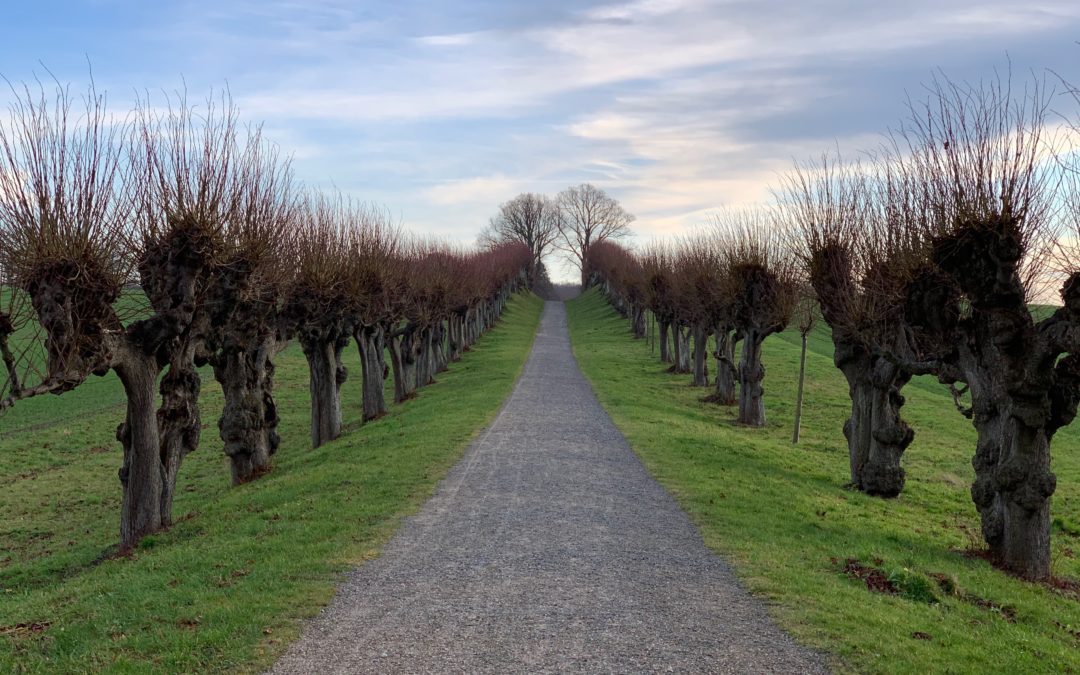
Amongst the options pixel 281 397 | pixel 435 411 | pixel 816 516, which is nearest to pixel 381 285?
pixel 435 411

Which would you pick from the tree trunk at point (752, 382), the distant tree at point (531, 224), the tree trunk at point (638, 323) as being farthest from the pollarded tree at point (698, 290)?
the distant tree at point (531, 224)

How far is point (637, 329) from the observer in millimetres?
77438

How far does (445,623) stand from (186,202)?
448 inches

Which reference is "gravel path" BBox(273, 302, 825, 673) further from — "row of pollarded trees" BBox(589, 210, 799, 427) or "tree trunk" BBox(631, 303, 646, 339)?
"tree trunk" BBox(631, 303, 646, 339)

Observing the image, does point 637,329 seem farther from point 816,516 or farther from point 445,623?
point 445,623

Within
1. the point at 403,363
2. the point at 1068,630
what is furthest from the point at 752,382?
the point at 1068,630

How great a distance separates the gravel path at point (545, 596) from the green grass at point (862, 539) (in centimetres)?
66

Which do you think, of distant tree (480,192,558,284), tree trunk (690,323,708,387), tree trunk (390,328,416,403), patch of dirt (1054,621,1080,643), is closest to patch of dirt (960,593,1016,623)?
patch of dirt (1054,621,1080,643)

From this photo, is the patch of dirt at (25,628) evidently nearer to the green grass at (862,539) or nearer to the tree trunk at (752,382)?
the green grass at (862,539)

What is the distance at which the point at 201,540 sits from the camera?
1497 centimetres

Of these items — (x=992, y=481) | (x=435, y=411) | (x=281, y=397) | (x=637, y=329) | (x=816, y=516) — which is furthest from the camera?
(x=637, y=329)

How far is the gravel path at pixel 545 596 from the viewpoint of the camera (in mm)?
8539

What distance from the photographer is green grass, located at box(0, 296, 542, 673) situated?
9.13 meters

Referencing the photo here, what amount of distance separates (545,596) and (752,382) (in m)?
23.8
